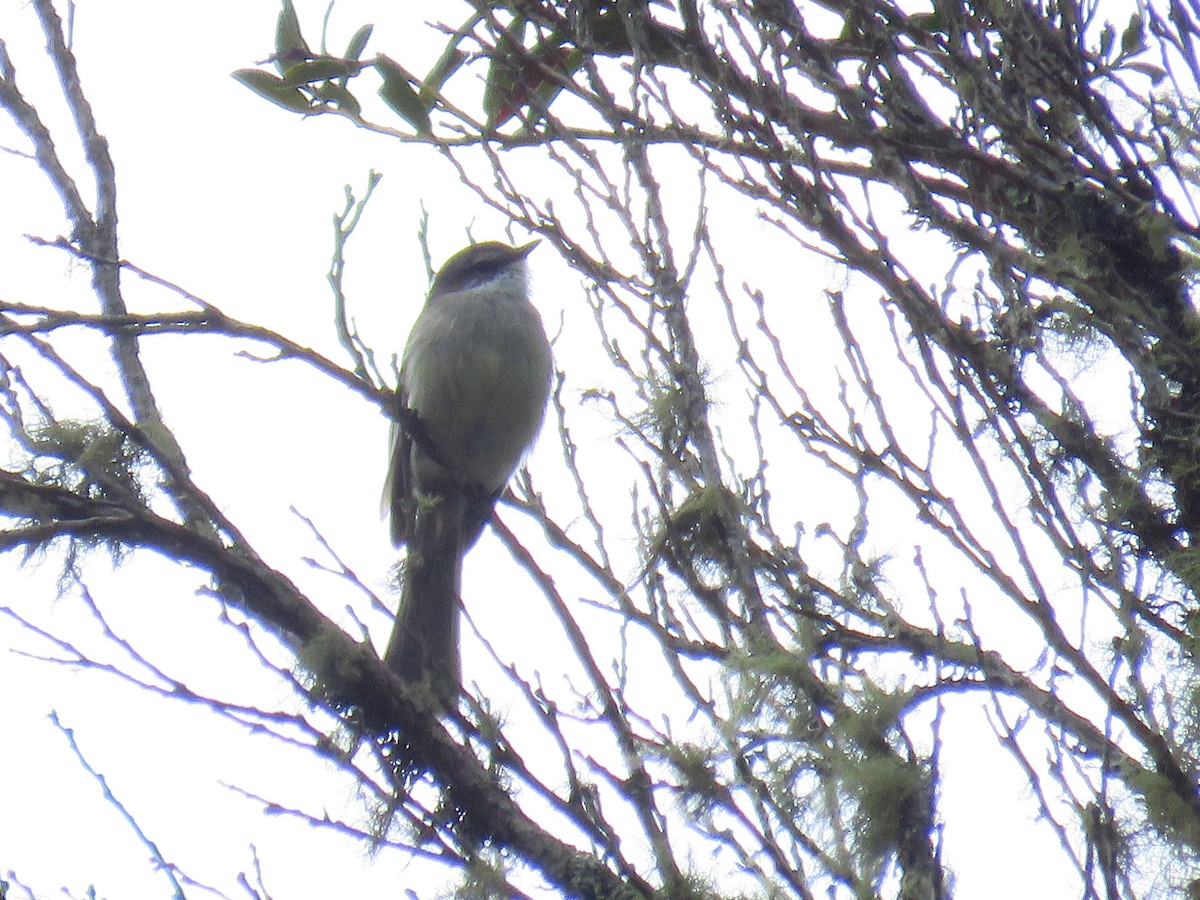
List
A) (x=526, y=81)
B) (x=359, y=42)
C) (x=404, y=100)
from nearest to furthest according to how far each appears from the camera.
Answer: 1. (x=526, y=81)
2. (x=404, y=100)
3. (x=359, y=42)

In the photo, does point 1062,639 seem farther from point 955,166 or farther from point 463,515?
point 463,515

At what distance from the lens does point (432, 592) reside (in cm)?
555

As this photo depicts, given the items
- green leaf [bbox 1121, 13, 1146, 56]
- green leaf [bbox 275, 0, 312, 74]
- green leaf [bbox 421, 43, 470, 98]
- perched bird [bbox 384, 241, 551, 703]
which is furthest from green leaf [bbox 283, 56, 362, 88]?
perched bird [bbox 384, 241, 551, 703]

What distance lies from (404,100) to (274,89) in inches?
15.2

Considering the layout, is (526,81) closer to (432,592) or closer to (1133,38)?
(1133,38)

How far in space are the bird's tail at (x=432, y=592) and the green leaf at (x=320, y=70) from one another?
129cm

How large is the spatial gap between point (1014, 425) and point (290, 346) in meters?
1.53

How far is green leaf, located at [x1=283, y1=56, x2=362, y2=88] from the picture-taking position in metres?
3.65

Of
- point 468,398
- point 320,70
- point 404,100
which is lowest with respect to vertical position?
point 404,100

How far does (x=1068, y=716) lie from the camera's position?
9.37 feet

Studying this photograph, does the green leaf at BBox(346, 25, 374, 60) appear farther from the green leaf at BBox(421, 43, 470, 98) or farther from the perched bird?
the perched bird

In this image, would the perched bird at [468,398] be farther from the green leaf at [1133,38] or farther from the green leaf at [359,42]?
the green leaf at [1133,38]

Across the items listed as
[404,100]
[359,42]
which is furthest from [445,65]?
[359,42]

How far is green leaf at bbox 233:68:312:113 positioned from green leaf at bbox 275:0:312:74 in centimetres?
5
